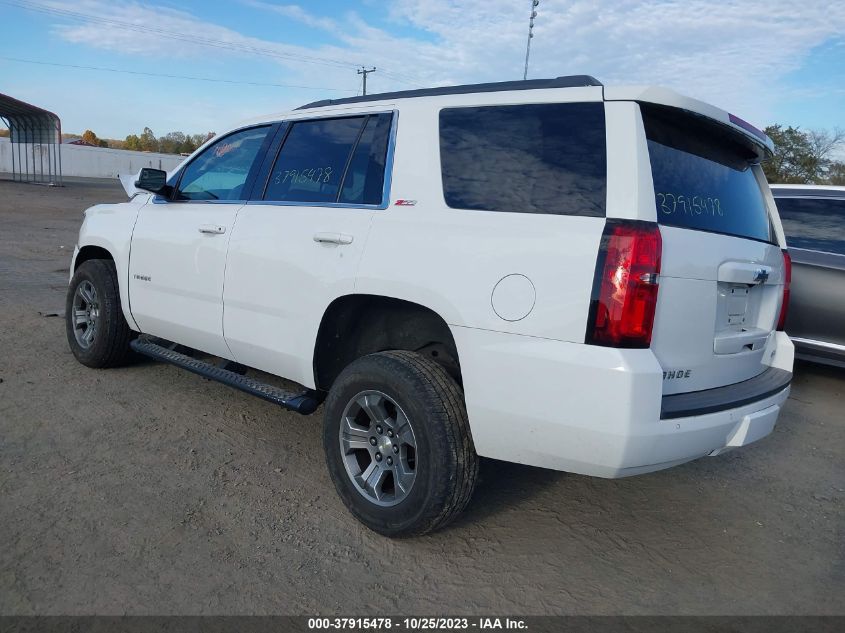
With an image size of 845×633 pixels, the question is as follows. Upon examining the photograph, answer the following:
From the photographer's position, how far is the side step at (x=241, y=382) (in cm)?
344

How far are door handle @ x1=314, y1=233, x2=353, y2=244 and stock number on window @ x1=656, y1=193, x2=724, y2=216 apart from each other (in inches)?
56.3

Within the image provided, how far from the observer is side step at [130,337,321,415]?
136 inches

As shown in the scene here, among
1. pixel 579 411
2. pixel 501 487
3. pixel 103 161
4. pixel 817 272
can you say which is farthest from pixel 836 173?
pixel 103 161

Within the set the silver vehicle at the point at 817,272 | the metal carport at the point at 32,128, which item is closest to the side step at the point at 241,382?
the silver vehicle at the point at 817,272

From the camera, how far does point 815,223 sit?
19.8 ft

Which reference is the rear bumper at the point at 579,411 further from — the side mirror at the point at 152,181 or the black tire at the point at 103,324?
the black tire at the point at 103,324

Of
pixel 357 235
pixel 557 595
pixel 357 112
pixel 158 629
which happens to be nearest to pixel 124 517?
pixel 158 629

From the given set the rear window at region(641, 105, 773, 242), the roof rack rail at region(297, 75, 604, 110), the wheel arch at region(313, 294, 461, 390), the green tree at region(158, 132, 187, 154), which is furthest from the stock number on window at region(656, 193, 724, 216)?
the green tree at region(158, 132, 187, 154)

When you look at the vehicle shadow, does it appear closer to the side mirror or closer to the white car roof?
the white car roof

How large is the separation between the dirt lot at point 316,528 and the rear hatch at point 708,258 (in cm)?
89

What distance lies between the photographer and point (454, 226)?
2.79 meters

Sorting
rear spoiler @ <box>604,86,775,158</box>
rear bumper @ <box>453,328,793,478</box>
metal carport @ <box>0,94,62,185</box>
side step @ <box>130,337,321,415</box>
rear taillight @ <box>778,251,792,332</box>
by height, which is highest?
metal carport @ <box>0,94,62,185</box>

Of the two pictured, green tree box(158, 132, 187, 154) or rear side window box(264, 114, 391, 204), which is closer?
rear side window box(264, 114, 391, 204)

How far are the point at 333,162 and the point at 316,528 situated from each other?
1903 millimetres
